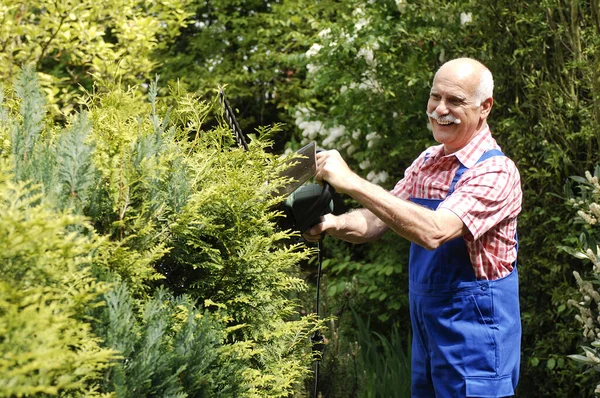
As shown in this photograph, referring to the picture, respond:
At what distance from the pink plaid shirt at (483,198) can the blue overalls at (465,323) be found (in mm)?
38

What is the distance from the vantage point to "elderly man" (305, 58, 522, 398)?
8.03 feet

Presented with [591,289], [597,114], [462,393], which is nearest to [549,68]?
[597,114]

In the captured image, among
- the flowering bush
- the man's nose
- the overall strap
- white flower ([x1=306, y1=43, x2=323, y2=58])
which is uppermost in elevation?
white flower ([x1=306, y1=43, x2=323, y2=58])

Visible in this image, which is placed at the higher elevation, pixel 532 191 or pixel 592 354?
pixel 532 191

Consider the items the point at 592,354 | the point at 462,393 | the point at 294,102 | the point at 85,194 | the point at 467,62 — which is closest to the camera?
the point at 85,194

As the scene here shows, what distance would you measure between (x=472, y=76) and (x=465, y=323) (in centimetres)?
88

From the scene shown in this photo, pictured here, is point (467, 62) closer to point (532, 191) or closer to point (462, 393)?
point (462, 393)

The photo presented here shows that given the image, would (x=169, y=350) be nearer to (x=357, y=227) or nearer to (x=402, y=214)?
(x=402, y=214)

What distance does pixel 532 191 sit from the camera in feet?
13.8

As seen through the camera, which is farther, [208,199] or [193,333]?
[208,199]

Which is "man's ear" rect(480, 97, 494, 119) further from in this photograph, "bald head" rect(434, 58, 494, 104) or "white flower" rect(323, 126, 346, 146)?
"white flower" rect(323, 126, 346, 146)

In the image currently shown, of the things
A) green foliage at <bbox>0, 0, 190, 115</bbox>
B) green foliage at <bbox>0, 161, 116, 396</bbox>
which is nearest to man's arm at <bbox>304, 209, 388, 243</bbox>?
green foliage at <bbox>0, 161, 116, 396</bbox>

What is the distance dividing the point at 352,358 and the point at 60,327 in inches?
105

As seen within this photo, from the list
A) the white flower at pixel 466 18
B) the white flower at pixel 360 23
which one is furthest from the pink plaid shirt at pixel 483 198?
the white flower at pixel 360 23
